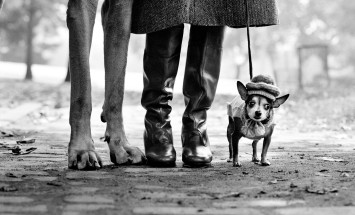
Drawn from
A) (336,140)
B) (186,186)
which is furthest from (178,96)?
(186,186)

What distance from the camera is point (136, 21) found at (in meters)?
3.92

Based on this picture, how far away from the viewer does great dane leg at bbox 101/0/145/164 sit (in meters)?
3.77

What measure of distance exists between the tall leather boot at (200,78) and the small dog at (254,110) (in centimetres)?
19

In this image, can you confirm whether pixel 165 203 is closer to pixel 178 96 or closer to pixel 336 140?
pixel 336 140

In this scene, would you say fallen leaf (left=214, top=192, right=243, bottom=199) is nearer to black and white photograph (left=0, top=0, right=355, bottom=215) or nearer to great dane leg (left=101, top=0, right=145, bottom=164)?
black and white photograph (left=0, top=0, right=355, bottom=215)

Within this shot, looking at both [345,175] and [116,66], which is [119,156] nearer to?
[116,66]

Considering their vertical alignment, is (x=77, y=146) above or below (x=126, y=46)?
below

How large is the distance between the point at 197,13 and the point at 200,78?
401mm

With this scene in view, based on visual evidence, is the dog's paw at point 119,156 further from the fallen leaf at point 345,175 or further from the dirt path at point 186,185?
the fallen leaf at point 345,175

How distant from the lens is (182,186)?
316 cm

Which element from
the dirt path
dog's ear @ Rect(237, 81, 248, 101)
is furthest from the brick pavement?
dog's ear @ Rect(237, 81, 248, 101)

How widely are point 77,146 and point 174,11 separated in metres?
0.97

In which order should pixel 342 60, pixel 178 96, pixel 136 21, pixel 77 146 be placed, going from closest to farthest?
pixel 77 146, pixel 136 21, pixel 178 96, pixel 342 60

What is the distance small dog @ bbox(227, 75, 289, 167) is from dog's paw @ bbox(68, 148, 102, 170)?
2.76ft
